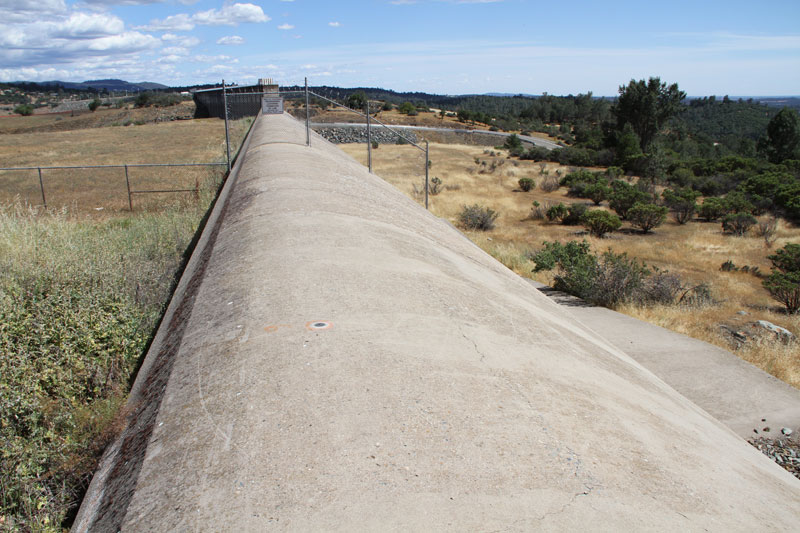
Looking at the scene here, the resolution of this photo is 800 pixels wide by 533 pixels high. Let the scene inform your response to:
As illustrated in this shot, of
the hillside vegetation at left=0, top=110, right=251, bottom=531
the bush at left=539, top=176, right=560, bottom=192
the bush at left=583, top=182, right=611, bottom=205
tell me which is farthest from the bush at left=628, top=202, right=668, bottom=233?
the hillside vegetation at left=0, top=110, right=251, bottom=531

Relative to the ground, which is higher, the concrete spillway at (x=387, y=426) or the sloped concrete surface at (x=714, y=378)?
the concrete spillway at (x=387, y=426)

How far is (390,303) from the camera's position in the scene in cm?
393

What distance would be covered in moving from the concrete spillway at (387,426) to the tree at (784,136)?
5974cm

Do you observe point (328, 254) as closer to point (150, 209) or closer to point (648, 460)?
point (648, 460)

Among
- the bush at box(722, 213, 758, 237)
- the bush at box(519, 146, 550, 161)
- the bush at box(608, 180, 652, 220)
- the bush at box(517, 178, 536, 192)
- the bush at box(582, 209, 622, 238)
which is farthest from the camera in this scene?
the bush at box(519, 146, 550, 161)

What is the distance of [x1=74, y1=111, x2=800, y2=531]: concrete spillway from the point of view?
207 centimetres

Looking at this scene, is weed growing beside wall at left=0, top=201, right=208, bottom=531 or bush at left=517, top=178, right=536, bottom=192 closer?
weed growing beside wall at left=0, top=201, right=208, bottom=531

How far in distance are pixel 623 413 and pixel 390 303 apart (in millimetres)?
1596

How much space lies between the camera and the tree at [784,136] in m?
53.5

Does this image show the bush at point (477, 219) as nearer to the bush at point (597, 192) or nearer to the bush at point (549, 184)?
the bush at point (597, 192)

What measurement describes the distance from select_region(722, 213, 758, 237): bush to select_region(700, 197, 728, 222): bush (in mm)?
2542

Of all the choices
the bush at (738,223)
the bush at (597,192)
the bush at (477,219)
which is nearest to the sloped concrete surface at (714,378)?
the bush at (477,219)

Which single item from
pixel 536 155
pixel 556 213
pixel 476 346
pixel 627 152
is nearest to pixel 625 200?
pixel 556 213

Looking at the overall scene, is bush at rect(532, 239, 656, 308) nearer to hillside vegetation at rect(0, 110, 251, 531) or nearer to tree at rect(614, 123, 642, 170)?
hillside vegetation at rect(0, 110, 251, 531)
